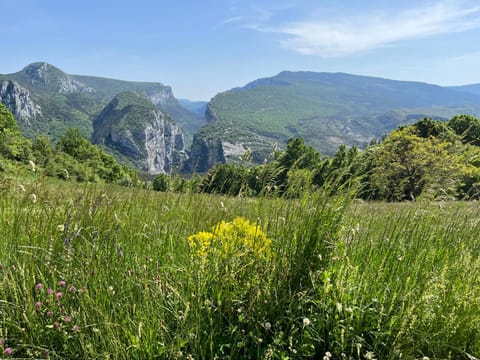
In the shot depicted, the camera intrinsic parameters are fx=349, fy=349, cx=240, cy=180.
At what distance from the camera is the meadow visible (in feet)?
6.62

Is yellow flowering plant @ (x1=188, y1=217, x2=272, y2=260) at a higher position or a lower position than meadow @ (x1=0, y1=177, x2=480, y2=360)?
higher

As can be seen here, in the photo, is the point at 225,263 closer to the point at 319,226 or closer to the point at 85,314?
the point at 319,226

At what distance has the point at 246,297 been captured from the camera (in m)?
2.40

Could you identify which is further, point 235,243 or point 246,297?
point 235,243

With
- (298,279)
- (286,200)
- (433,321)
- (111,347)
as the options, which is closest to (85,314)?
(111,347)

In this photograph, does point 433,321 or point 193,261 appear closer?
point 433,321

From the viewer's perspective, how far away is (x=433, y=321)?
6.94 feet

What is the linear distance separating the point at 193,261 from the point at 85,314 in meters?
0.78

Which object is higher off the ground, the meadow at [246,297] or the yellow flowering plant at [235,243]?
the yellow flowering plant at [235,243]

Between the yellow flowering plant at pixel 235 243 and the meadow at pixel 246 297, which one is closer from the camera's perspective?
the meadow at pixel 246 297

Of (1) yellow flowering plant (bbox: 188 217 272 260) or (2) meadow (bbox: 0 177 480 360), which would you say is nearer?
(2) meadow (bbox: 0 177 480 360)

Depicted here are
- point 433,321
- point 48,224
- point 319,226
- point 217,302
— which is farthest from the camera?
point 48,224

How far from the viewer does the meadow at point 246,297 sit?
6.62ft

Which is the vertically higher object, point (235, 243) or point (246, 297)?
point (235, 243)
